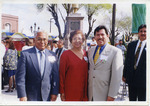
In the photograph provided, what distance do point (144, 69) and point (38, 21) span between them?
235 centimetres

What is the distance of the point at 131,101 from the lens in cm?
297

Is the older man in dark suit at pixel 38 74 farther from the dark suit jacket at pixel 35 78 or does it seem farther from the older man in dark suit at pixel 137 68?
the older man in dark suit at pixel 137 68

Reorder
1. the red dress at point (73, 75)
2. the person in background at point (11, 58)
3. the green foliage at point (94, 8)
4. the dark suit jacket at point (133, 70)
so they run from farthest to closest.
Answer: the person in background at point (11, 58)
the green foliage at point (94, 8)
the dark suit jacket at point (133, 70)
the red dress at point (73, 75)

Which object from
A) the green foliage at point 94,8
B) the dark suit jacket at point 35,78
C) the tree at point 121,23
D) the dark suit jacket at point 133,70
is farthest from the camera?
the tree at point 121,23

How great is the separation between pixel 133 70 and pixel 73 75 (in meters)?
1.07

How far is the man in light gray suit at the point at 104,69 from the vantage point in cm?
242

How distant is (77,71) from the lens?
2.51 meters

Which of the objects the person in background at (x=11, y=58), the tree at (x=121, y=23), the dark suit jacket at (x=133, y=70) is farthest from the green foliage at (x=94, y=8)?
the person in background at (x=11, y=58)

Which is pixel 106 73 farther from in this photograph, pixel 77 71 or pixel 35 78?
pixel 35 78

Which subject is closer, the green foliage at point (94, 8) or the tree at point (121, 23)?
the green foliage at point (94, 8)

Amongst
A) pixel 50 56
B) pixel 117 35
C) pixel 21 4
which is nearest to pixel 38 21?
pixel 21 4

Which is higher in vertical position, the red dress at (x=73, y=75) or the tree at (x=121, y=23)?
the tree at (x=121, y=23)

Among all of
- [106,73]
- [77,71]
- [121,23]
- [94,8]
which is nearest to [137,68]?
[106,73]

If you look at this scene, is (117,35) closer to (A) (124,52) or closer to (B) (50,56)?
(A) (124,52)
